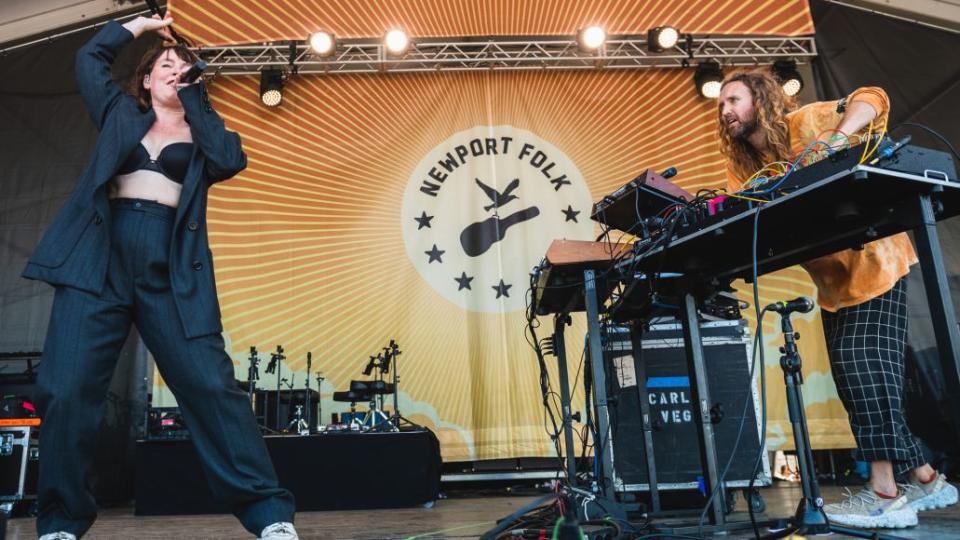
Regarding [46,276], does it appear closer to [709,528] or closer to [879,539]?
[709,528]

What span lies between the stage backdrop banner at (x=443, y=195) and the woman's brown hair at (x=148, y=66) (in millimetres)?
3450

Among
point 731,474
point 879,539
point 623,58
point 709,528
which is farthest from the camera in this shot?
point 623,58

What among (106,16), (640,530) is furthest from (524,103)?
(640,530)

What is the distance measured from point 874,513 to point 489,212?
3.93 m

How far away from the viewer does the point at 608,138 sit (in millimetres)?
5754

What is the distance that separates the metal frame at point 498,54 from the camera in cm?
557

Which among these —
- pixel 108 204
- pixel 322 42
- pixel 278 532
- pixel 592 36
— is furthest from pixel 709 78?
pixel 278 532

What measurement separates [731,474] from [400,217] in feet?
11.1

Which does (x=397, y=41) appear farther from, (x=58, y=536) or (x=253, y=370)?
(x=58, y=536)

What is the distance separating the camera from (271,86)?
554 centimetres

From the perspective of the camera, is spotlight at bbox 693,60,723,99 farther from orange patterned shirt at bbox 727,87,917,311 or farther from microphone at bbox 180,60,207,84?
microphone at bbox 180,60,207,84

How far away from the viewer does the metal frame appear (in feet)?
18.3

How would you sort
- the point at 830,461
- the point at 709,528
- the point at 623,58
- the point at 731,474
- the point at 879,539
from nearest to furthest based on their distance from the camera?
1. the point at 879,539
2. the point at 709,528
3. the point at 731,474
4. the point at 830,461
5. the point at 623,58

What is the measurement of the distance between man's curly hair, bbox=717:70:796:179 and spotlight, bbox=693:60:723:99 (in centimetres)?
331
